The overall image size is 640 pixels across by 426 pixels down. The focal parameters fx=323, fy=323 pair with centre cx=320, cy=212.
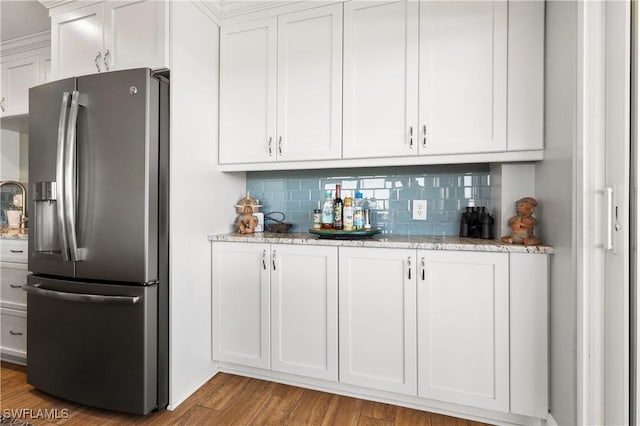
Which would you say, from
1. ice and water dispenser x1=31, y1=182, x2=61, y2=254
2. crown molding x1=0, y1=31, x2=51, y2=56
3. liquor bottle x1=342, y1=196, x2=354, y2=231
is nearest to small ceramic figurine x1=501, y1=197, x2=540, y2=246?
liquor bottle x1=342, y1=196, x2=354, y2=231

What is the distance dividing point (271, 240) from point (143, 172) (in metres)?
0.77

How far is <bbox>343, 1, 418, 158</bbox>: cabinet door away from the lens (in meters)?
1.80

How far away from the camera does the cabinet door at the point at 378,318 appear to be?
172cm

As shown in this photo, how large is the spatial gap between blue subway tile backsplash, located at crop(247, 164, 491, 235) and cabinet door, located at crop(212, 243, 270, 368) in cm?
52

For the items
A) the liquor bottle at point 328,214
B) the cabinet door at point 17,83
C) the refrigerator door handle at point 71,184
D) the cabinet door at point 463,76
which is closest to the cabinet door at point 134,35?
the refrigerator door handle at point 71,184

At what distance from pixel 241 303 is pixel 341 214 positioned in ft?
2.76

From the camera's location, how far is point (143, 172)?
5.38 feet

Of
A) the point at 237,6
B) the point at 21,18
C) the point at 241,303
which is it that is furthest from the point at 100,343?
the point at 21,18

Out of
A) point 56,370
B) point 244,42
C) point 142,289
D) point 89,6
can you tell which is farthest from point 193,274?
point 89,6

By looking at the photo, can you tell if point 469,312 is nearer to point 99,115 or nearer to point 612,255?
point 612,255

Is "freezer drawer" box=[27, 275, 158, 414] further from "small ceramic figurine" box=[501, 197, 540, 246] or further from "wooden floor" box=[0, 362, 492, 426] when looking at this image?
"small ceramic figurine" box=[501, 197, 540, 246]

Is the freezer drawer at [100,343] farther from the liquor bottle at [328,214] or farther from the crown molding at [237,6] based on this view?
the crown molding at [237,6]

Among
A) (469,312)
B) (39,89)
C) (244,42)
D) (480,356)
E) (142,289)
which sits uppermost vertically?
(244,42)

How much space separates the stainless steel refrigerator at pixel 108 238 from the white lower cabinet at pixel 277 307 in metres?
0.39
